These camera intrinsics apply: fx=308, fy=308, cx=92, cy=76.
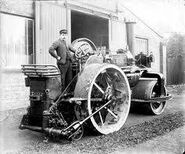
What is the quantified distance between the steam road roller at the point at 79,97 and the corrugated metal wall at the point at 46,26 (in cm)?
273

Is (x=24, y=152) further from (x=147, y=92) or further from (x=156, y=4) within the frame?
(x=147, y=92)

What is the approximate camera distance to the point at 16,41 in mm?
8422

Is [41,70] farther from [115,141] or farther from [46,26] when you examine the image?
[46,26]

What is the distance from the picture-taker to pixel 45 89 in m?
5.02

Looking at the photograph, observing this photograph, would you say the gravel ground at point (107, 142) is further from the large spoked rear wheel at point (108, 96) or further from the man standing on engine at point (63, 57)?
the man standing on engine at point (63, 57)

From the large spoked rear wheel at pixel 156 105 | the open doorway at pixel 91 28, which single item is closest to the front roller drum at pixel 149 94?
the large spoked rear wheel at pixel 156 105

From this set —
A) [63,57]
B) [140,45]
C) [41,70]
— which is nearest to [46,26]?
[63,57]

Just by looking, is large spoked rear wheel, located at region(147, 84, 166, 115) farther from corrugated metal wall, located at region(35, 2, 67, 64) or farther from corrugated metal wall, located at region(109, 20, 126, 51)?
corrugated metal wall, located at region(109, 20, 126, 51)

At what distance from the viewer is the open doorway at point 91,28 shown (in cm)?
1201

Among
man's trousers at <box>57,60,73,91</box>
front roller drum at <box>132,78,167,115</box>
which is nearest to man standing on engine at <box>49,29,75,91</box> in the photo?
man's trousers at <box>57,60,73,91</box>

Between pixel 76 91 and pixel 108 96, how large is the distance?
0.79 m

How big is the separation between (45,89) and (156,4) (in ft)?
7.18

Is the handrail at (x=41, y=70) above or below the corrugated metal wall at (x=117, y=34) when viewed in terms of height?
below

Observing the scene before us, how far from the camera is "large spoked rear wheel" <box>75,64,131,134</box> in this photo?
5281mm
